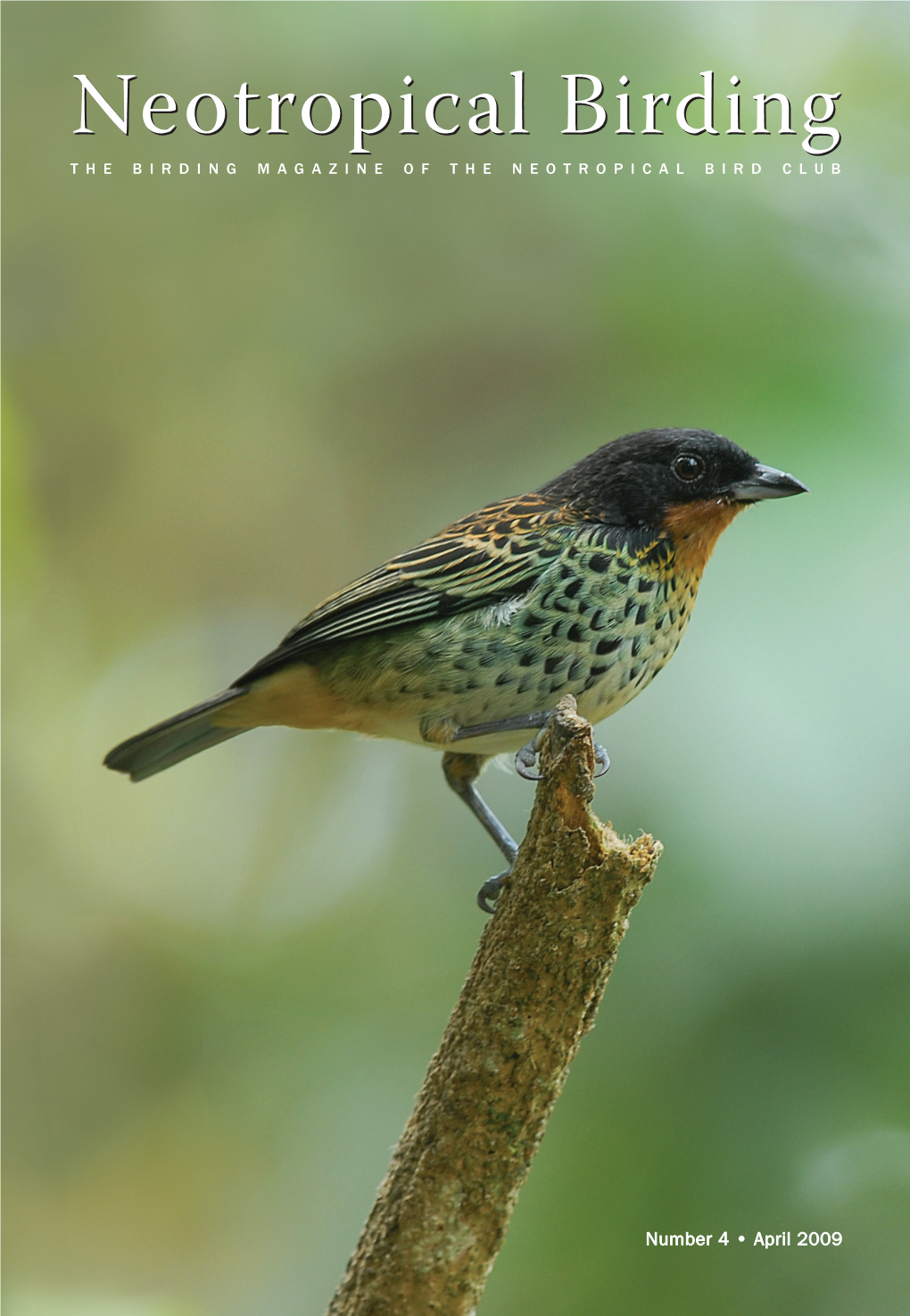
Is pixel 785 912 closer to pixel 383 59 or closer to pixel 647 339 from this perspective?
pixel 647 339

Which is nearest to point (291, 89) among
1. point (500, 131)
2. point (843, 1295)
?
point (500, 131)

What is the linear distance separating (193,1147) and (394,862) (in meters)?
1.73

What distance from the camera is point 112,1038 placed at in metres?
6.18

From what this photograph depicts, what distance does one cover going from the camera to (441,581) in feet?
14.1

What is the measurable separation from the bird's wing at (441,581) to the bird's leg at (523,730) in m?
0.42

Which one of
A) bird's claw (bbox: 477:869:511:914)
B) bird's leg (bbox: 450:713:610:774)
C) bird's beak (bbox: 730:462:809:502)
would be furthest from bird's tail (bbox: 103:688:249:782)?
bird's beak (bbox: 730:462:809:502)

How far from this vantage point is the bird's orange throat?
14.2 ft

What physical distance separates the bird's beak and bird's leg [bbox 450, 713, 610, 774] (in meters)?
1.14

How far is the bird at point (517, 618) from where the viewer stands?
404cm

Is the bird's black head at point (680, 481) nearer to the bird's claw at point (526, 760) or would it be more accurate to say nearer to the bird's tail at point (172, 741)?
the bird's claw at point (526, 760)

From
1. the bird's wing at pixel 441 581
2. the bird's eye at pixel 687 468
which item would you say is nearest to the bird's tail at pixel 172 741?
the bird's wing at pixel 441 581

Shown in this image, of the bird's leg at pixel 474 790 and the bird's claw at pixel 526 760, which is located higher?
the bird's leg at pixel 474 790

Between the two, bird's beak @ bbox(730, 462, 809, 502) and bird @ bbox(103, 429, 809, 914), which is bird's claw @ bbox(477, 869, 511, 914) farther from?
bird's beak @ bbox(730, 462, 809, 502)

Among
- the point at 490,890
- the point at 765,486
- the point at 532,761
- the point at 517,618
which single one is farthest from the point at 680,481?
the point at 490,890
